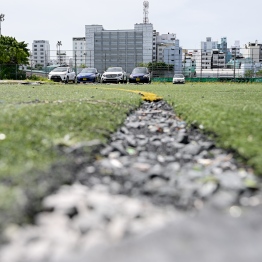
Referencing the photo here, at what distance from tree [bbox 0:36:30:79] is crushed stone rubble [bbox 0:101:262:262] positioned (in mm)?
43442

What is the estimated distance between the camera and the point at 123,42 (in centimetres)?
12325

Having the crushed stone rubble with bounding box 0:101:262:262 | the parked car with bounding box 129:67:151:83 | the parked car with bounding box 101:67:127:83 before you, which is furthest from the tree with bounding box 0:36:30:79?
the crushed stone rubble with bounding box 0:101:262:262

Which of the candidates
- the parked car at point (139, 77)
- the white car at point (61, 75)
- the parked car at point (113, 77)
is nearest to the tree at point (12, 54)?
the white car at point (61, 75)

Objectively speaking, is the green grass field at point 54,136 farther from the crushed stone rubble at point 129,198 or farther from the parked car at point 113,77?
the parked car at point 113,77

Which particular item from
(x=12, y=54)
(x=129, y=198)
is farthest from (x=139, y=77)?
(x=129, y=198)

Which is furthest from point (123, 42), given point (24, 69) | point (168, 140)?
point (168, 140)

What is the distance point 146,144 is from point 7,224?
2544 mm

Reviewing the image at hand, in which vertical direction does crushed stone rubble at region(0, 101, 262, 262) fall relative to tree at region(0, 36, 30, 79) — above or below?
below

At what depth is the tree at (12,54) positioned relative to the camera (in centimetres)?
4516

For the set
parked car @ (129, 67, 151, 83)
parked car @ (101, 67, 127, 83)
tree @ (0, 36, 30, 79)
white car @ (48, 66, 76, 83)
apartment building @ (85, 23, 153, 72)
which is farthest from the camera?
apartment building @ (85, 23, 153, 72)

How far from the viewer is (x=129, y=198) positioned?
2592mm

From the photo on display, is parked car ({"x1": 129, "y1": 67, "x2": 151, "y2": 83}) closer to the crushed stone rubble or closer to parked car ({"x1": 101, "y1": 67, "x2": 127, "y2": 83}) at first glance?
parked car ({"x1": 101, "y1": 67, "x2": 127, "y2": 83})

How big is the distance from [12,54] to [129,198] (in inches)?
2068

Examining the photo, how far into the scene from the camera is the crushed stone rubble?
196 cm
